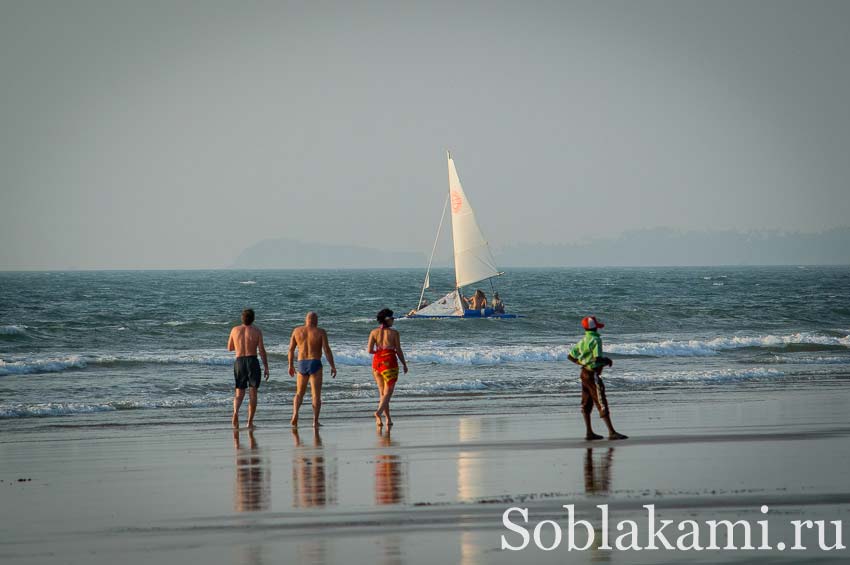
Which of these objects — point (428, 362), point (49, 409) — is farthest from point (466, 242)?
point (49, 409)

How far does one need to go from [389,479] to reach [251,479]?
1.40 meters

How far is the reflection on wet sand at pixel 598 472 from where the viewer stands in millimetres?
9750

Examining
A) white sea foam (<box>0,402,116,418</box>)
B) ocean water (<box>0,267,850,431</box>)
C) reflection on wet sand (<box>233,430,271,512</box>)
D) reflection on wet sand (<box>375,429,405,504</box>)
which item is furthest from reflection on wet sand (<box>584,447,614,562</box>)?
white sea foam (<box>0,402,116,418</box>)

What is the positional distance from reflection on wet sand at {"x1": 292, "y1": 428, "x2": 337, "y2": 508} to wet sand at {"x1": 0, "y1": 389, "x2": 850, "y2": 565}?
3 cm

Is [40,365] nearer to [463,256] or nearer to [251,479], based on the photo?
[251,479]

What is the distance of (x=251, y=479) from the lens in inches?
417

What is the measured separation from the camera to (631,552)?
7.49 m

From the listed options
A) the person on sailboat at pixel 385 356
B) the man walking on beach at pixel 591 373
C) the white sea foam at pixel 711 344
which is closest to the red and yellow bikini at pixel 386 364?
the person on sailboat at pixel 385 356

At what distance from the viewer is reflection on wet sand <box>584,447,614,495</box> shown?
9750 millimetres

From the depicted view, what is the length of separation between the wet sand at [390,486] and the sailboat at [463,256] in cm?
3434

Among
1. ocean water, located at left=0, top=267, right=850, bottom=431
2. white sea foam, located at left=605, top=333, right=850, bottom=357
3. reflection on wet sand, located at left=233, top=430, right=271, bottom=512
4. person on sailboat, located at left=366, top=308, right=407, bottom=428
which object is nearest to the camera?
reflection on wet sand, located at left=233, top=430, right=271, bottom=512

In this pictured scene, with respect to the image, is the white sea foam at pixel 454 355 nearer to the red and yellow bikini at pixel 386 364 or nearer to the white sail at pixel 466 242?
the red and yellow bikini at pixel 386 364

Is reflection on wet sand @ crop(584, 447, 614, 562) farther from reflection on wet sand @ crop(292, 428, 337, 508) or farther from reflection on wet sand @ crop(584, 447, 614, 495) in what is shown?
reflection on wet sand @ crop(292, 428, 337, 508)

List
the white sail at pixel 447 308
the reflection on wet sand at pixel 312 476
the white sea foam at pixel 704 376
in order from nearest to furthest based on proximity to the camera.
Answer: the reflection on wet sand at pixel 312 476, the white sea foam at pixel 704 376, the white sail at pixel 447 308
